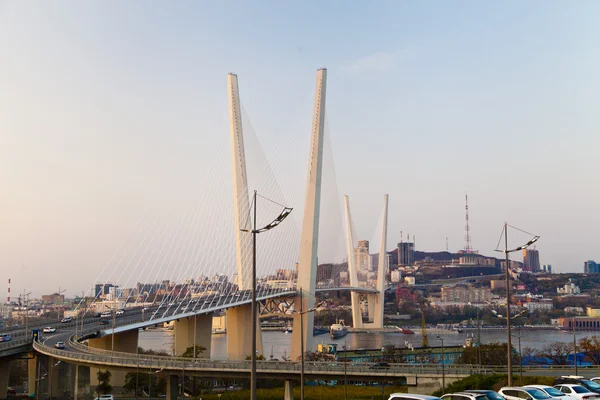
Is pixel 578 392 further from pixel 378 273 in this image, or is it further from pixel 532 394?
pixel 378 273

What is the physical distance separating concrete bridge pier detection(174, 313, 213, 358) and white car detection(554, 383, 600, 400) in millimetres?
A: 18856

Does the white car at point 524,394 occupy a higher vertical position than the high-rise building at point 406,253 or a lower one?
lower

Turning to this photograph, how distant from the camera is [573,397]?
32.0ft

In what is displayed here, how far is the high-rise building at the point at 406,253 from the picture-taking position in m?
190

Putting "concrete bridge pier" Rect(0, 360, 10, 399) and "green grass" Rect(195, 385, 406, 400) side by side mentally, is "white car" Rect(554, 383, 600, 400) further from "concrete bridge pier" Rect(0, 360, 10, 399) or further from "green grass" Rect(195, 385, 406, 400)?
"concrete bridge pier" Rect(0, 360, 10, 399)

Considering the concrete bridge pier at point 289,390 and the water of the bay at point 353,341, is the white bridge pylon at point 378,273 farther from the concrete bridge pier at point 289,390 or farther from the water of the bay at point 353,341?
the concrete bridge pier at point 289,390

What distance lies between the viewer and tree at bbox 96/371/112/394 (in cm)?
2375

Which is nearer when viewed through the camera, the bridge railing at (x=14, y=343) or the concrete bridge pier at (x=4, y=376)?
the bridge railing at (x=14, y=343)

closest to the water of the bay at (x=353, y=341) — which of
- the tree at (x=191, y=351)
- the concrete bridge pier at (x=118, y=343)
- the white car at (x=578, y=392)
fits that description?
the tree at (x=191, y=351)

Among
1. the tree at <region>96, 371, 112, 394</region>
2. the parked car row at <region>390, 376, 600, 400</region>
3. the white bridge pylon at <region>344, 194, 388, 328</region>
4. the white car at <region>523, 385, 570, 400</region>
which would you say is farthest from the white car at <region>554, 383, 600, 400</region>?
the white bridge pylon at <region>344, 194, 388, 328</region>

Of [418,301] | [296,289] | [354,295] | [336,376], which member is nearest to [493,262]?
[418,301]

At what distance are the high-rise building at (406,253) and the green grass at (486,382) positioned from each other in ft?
569

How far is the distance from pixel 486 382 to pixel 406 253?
17833 centimetres

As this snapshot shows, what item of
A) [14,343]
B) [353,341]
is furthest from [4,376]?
[353,341]
